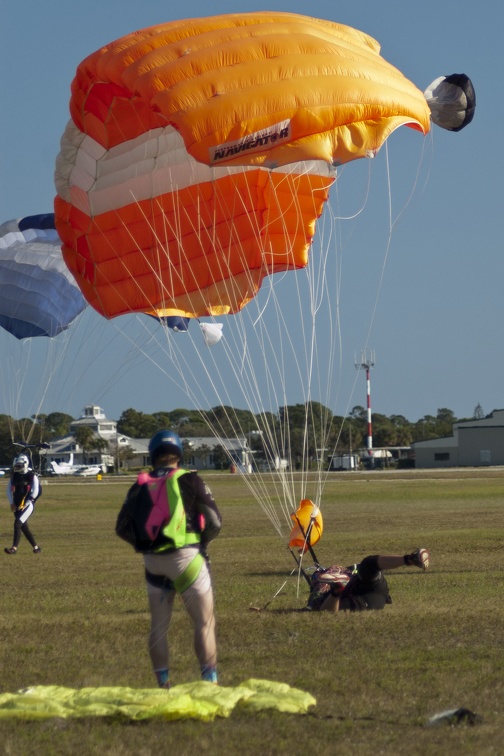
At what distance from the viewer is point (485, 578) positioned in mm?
10227

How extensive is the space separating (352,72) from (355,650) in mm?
4775

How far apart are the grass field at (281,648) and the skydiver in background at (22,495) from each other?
12.7 inches

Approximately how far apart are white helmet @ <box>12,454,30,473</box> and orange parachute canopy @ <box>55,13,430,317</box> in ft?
11.3

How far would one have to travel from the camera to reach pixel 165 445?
5633 millimetres

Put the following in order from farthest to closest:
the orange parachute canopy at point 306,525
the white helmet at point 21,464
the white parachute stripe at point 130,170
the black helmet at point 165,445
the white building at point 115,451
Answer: the white building at point 115,451, the white helmet at point 21,464, the white parachute stripe at point 130,170, the orange parachute canopy at point 306,525, the black helmet at point 165,445

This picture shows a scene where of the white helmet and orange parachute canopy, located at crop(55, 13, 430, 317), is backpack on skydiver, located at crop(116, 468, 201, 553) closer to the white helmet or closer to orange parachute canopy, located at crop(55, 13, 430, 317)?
orange parachute canopy, located at crop(55, 13, 430, 317)

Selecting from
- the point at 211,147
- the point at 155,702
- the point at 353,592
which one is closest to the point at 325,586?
the point at 353,592

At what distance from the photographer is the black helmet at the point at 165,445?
18.5 feet

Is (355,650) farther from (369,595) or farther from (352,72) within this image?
(352,72)

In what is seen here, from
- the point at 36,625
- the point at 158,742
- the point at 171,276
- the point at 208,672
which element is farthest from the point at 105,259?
the point at 158,742

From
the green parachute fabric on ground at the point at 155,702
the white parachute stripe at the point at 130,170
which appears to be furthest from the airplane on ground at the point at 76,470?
the green parachute fabric on ground at the point at 155,702

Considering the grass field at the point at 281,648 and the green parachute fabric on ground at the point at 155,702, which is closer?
the grass field at the point at 281,648

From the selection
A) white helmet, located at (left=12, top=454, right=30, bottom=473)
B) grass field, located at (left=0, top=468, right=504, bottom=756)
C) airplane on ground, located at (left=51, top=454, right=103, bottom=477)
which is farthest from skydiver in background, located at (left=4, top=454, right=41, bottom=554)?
airplane on ground, located at (left=51, top=454, right=103, bottom=477)

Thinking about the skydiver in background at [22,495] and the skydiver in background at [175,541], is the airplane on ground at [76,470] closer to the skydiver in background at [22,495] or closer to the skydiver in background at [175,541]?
the skydiver in background at [22,495]
